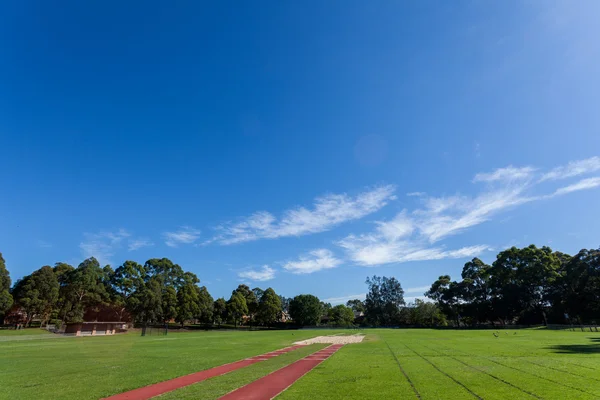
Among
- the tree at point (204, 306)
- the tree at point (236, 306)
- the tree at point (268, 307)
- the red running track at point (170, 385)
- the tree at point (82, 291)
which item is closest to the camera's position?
the red running track at point (170, 385)

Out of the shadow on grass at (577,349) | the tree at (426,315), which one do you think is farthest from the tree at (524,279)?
the shadow on grass at (577,349)

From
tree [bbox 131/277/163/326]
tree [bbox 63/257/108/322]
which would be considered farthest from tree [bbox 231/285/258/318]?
tree [bbox 63/257/108/322]

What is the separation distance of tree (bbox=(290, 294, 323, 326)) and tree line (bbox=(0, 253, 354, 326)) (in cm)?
1133

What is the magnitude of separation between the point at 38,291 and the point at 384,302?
94322 mm

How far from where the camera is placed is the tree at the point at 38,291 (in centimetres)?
5716

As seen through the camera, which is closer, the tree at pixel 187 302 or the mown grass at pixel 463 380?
the mown grass at pixel 463 380

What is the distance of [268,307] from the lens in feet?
308

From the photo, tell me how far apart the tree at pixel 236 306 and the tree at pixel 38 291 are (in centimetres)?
4102

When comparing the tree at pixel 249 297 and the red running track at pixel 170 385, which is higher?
the tree at pixel 249 297

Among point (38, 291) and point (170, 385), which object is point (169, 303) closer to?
point (38, 291)

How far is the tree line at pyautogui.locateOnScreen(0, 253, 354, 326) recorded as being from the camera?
195 ft

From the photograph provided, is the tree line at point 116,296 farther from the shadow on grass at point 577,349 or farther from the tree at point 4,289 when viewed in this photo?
the shadow on grass at point 577,349

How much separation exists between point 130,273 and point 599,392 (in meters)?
80.3

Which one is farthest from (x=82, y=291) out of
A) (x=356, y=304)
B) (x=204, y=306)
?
(x=356, y=304)
